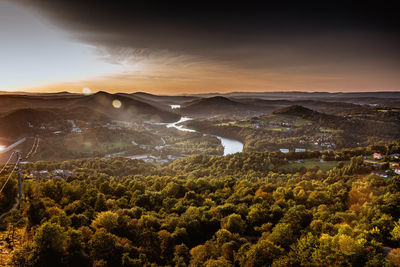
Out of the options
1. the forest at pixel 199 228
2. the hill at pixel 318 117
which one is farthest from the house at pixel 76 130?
the hill at pixel 318 117

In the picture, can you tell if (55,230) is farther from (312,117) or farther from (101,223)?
(312,117)

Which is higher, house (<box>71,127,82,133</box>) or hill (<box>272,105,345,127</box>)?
hill (<box>272,105,345,127</box>)

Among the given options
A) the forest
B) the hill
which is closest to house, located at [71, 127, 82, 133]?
the forest

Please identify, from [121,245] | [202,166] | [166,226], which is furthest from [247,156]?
[121,245]

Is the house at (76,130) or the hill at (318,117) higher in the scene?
the hill at (318,117)

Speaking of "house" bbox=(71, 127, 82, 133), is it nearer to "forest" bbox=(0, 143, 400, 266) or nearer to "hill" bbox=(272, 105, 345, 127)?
"forest" bbox=(0, 143, 400, 266)

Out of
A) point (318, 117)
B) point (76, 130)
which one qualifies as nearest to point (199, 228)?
point (76, 130)

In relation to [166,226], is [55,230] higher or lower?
higher

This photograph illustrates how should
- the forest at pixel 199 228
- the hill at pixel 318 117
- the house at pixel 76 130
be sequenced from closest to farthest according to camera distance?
the forest at pixel 199 228 < the house at pixel 76 130 < the hill at pixel 318 117

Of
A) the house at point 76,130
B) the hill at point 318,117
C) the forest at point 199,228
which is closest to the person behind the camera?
the forest at point 199,228

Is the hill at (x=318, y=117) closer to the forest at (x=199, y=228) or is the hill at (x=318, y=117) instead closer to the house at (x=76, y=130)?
the forest at (x=199, y=228)

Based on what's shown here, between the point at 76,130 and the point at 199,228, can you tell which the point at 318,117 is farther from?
the point at 199,228
